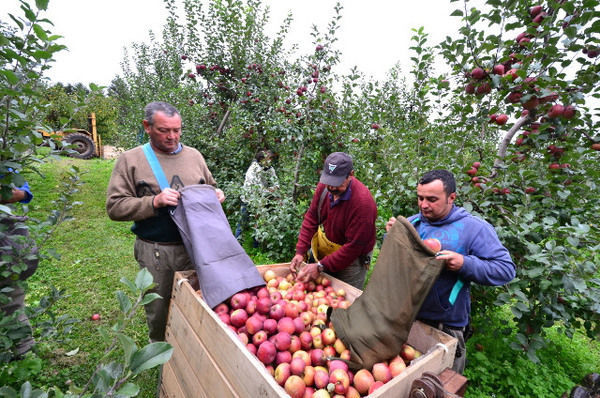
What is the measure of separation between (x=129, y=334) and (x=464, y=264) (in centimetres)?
352

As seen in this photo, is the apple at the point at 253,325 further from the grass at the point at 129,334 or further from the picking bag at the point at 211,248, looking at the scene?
the grass at the point at 129,334

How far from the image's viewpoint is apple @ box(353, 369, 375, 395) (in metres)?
1.36

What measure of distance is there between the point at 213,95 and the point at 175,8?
6.79 ft

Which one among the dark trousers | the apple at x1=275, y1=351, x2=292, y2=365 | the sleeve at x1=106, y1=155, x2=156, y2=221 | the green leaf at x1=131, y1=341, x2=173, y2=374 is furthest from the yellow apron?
the green leaf at x1=131, y1=341, x2=173, y2=374

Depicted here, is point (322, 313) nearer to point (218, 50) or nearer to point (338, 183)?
point (338, 183)

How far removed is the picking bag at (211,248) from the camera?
72.2 inches

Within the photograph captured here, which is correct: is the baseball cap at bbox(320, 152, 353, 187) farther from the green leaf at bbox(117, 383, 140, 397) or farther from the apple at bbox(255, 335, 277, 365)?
the green leaf at bbox(117, 383, 140, 397)

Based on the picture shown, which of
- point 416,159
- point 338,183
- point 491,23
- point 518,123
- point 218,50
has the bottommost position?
point 338,183

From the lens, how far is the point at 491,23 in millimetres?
2148

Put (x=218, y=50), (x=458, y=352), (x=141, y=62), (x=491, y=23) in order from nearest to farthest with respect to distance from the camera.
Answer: (x=458, y=352) → (x=491, y=23) → (x=218, y=50) → (x=141, y=62)

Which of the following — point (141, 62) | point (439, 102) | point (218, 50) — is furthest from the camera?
point (141, 62)

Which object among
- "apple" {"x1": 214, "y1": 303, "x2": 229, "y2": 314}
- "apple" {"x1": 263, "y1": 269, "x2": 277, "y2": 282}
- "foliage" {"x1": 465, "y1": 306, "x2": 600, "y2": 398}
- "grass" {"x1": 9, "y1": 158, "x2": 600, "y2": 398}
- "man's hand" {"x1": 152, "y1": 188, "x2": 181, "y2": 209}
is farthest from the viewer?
"foliage" {"x1": 465, "y1": 306, "x2": 600, "y2": 398}

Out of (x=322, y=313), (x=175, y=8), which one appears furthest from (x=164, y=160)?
(x=175, y=8)

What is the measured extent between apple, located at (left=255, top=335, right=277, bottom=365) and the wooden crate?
205 mm
